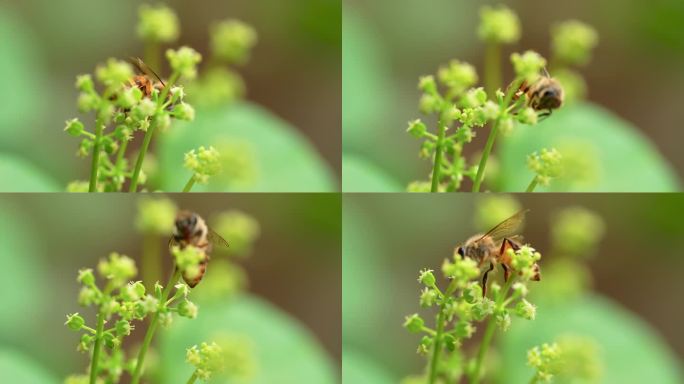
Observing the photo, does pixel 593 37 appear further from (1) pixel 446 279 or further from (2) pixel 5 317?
(2) pixel 5 317

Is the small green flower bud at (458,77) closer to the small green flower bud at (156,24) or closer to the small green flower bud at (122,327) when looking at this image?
the small green flower bud at (156,24)

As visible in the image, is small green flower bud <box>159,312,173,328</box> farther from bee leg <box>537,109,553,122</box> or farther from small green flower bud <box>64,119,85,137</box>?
bee leg <box>537,109,553,122</box>

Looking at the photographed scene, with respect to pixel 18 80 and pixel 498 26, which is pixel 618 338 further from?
pixel 18 80

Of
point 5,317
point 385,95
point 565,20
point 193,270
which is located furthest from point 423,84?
point 5,317

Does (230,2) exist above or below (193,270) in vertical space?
above

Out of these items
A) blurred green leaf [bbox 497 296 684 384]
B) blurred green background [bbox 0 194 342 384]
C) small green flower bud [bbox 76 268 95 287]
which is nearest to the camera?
small green flower bud [bbox 76 268 95 287]

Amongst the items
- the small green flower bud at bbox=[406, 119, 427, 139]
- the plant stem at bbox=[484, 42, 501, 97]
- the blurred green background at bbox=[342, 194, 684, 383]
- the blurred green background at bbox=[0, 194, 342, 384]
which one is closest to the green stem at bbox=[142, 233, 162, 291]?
the blurred green background at bbox=[0, 194, 342, 384]

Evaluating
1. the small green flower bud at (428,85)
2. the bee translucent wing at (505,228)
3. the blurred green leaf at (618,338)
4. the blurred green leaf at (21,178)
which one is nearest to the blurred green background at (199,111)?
the blurred green leaf at (21,178)
